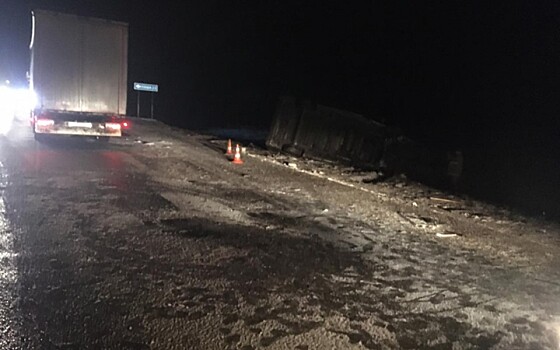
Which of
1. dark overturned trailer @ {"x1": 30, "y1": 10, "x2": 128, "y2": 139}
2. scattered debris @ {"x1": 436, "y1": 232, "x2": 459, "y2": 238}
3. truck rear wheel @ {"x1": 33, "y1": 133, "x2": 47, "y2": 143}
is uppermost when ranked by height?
dark overturned trailer @ {"x1": 30, "y1": 10, "x2": 128, "y2": 139}

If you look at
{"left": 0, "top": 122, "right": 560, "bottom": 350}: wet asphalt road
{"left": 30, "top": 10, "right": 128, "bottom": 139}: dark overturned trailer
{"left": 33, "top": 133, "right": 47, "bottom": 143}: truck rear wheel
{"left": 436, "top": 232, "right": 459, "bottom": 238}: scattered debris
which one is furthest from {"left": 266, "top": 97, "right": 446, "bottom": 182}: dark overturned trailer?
{"left": 33, "top": 133, "right": 47, "bottom": 143}: truck rear wheel

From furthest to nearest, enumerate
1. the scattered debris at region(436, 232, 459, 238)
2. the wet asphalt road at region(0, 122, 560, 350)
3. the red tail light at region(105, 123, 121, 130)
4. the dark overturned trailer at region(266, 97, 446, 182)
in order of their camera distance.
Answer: the red tail light at region(105, 123, 121, 130) < the dark overturned trailer at region(266, 97, 446, 182) < the scattered debris at region(436, 232, 459, 238) < the wet asphalt road at region(0, 122, 560, 350)

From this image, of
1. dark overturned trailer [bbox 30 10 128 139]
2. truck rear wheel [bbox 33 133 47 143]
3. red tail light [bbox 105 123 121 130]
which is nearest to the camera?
dark overturned trailer [bbox 30 10 128 139]

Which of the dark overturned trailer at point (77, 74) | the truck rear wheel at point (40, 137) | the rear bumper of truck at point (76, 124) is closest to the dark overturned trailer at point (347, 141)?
the dark overturned trailer at point (77, 74)

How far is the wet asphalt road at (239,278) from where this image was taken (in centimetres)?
479

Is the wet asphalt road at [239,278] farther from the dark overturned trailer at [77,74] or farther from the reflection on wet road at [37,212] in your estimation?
the dark overturned trailer at [77,74]

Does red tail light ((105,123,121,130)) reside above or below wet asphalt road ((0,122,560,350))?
above

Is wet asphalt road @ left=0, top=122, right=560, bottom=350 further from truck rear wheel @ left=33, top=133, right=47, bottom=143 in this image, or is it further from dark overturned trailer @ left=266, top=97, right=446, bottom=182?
truck rear wheel @ left=33, top=133, right=47, bottom=143

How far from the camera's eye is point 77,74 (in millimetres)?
18641

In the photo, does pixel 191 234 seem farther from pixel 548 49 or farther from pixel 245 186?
pixel 548 49

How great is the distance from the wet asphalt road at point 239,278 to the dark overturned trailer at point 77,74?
7639 mm

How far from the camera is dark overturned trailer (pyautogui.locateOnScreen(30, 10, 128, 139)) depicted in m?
18.2

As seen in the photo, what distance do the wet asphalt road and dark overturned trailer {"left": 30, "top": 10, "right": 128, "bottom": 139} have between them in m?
7.64

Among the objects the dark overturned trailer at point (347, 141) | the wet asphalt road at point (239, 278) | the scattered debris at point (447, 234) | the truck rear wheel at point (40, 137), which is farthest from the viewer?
the truck rear wheel at point (40, 137)
